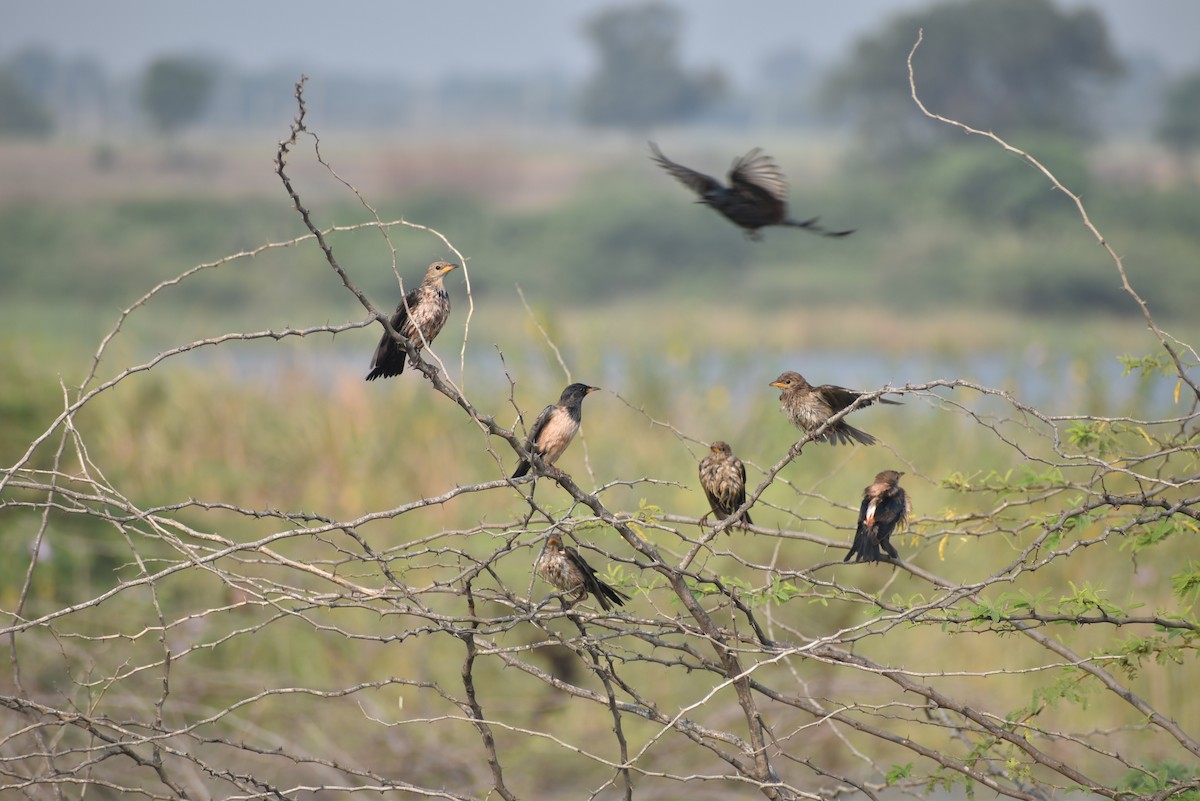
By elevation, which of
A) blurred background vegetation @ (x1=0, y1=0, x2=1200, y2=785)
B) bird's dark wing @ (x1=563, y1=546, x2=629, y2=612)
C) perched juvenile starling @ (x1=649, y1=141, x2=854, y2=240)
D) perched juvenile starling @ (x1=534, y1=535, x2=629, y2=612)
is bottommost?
bird's dark wing @ (x1=563, y1=546, x2=629, y2=612)

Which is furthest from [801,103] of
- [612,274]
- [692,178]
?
[692,178]

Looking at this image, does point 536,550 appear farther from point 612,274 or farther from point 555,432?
point 612,274

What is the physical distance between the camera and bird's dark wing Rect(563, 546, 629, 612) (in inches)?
156

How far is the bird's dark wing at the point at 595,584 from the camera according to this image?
397cm

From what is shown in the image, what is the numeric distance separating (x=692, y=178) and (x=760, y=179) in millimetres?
235

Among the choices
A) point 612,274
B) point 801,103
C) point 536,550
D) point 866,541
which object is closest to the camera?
point 866,541

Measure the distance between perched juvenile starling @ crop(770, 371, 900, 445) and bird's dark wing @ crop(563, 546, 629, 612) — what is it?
2.45 ft

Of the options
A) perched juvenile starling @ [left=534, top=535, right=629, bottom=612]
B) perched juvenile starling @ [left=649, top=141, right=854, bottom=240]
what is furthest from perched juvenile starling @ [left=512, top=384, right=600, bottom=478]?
perched juvenile starling @ [left=649, top=141, right=854, bottom=240]

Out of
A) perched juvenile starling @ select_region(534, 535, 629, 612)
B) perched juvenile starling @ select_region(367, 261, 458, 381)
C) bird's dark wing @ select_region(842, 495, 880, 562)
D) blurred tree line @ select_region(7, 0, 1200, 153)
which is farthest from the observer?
blurred tree line @ select_region(7, 0, 1200, 153)

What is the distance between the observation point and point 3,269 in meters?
43.4

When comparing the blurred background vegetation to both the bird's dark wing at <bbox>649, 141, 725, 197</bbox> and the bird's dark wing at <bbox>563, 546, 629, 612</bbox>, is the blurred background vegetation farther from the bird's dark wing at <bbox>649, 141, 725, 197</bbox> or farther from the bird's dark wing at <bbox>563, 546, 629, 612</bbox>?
the bird's dark wing at <bbox>649, 141, 725, 197</bbox>

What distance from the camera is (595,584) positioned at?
13.2 feet

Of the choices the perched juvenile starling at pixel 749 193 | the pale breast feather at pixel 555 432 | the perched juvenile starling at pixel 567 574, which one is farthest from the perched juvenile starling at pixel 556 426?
the perched juvenile starling at pixel 749 193

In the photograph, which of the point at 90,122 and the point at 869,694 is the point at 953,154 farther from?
the point at 869,694
